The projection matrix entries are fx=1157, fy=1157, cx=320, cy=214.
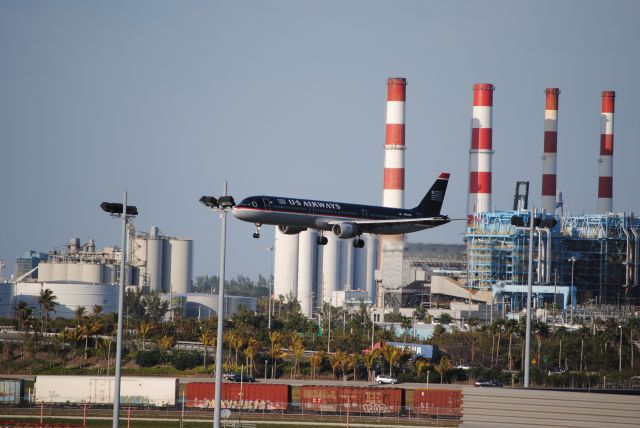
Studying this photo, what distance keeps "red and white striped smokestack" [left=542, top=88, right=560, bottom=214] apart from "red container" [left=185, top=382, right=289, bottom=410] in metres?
103

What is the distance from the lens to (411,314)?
175000 mm

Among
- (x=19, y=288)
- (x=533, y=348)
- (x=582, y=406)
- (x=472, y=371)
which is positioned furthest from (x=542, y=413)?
(x=19, y=288)

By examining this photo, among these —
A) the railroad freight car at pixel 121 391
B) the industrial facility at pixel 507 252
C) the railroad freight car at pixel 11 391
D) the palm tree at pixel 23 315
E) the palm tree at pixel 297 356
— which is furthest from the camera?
the industrial facility at pixel 507 252

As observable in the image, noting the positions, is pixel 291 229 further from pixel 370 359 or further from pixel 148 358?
pixel 148 358

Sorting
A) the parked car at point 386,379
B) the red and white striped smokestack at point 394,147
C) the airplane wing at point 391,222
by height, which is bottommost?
the parked car at point 386,379

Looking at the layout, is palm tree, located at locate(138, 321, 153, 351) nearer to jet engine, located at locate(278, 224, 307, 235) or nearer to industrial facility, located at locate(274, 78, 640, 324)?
jet engine, located at locate(278, 224, 307, 235)

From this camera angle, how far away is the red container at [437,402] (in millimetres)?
77375

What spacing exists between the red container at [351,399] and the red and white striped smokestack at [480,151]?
93465 millimetres

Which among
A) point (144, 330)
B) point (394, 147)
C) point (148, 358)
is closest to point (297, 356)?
point (148, 358)

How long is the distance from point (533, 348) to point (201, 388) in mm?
53952

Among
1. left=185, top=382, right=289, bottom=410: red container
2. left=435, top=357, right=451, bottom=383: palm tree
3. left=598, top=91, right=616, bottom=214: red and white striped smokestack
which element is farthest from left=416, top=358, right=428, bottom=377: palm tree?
left=598, top=91, right=616, bottom=214: red and white striped smokestack

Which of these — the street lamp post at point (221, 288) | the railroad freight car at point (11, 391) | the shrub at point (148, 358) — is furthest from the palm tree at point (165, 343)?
the street lamp post at point (221, 288)

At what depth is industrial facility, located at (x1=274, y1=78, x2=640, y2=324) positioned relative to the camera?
168250 mm

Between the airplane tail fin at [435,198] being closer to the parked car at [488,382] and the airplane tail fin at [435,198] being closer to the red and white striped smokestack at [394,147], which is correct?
the parked car at [488,382]
